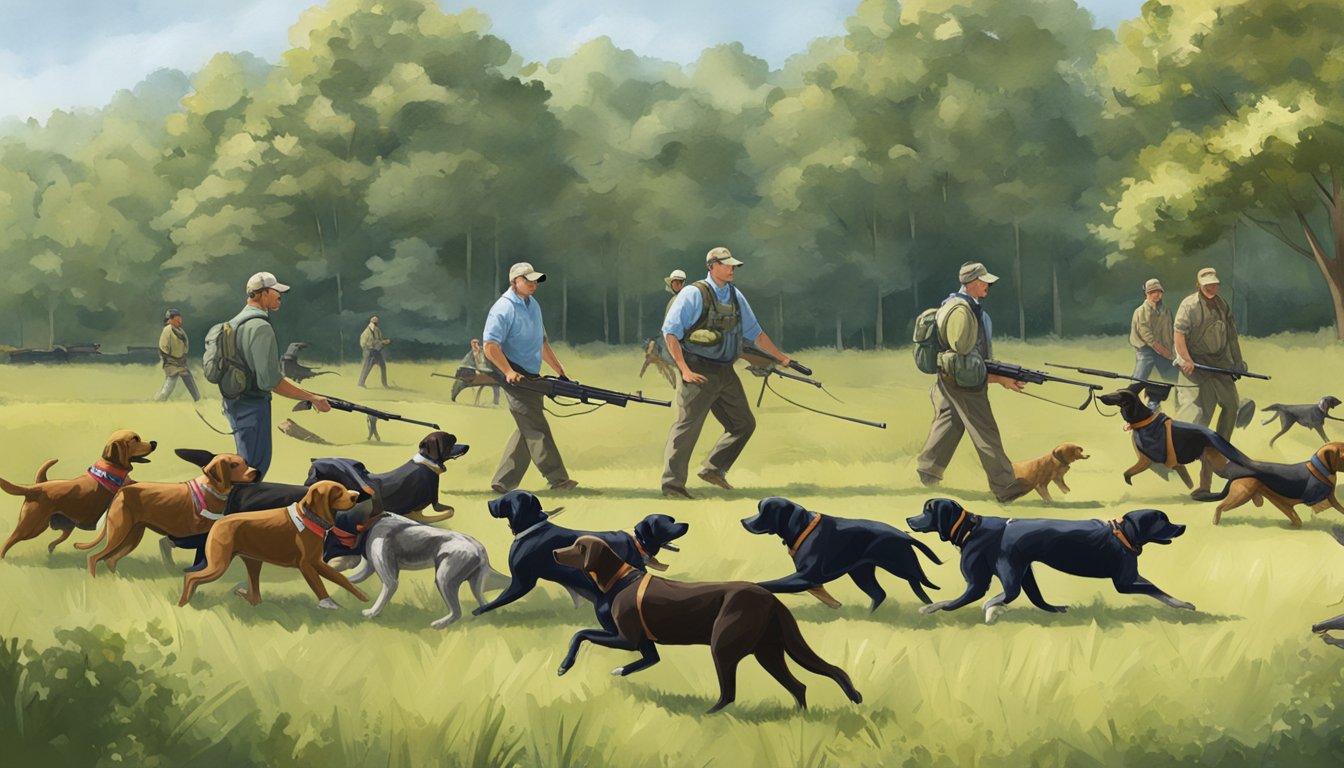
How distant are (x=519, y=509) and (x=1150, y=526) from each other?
3227mm

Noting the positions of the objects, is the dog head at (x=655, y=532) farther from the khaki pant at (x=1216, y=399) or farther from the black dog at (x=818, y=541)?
the khaki pant at (x=1216, y=399)

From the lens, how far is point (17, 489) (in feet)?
29.6

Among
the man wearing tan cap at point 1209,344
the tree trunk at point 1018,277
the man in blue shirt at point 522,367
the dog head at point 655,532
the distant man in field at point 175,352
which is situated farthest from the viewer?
the tree trunk at point 1018,277

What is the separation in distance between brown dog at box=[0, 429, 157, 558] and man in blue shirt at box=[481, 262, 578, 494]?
4.17 m

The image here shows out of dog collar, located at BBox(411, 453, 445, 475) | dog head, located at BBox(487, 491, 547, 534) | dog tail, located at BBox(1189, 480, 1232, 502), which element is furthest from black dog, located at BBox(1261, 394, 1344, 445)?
dog head, located at BBox(487, 491, 547, 534)

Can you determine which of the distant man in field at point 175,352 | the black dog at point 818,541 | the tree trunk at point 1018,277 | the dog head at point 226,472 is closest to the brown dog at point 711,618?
the black dog at point 818,541

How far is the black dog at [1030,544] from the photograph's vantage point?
7.55m

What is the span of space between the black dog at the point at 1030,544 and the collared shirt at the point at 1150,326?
9.59 metres

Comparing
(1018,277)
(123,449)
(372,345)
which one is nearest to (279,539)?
(123,449)

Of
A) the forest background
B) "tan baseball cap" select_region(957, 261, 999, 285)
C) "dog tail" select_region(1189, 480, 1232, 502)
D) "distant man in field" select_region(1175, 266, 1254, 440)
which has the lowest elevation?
"dog tail" select_region(1189, 480, 1232, 502)

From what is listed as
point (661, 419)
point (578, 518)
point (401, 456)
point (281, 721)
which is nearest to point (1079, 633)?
point (281, 721)

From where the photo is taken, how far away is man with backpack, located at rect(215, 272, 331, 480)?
1046 centimetres

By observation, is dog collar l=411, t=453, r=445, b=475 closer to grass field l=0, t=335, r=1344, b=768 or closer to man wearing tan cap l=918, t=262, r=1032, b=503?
grass field l=0, t=335, r=1344, b=768

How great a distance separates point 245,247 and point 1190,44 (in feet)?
80.7
